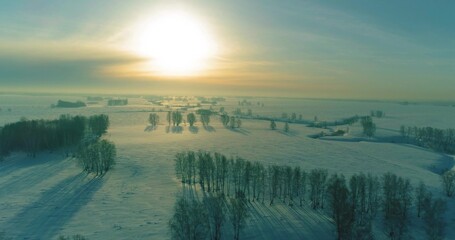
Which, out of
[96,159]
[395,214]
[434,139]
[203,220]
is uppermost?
[395,214]

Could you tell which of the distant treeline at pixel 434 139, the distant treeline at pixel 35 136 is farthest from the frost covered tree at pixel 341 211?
the distant treeline at pixel 434 139

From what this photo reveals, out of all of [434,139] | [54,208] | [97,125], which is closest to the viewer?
[54,208]

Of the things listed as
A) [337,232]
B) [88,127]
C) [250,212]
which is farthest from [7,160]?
[337,232]

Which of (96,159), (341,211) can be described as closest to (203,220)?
(341,211)

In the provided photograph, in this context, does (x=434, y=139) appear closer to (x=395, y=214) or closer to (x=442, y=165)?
(x=442, y=165)

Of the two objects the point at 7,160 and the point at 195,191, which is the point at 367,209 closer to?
the point at 195,191

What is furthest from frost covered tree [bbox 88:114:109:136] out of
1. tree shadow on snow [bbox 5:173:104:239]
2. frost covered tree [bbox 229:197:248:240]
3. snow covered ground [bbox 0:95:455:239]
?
frost covered tree [bbox 229:197:248:240]

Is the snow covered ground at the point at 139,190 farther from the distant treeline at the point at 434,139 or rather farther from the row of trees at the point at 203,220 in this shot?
the distant treeline at the point at 434,139
